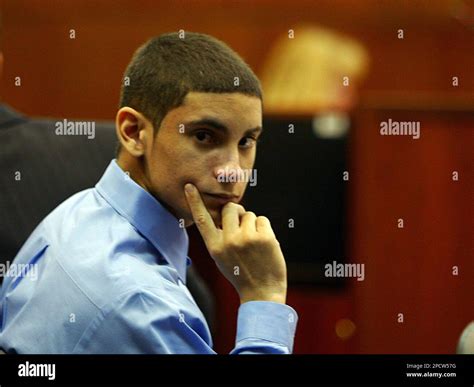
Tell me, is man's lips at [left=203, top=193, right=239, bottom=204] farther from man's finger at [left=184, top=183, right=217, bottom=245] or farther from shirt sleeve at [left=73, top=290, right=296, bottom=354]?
shirt sleeve at [left=73, top=290, right=296, bottom=354]

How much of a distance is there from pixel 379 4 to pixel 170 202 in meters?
1.69

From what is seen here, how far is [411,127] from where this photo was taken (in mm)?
2891

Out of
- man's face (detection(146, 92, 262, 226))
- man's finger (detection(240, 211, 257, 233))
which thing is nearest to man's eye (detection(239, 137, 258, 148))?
man's face (detection(146, 92, 262, 226))

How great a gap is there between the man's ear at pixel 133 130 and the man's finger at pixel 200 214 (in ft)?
0.29

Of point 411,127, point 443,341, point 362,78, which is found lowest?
point 443,341

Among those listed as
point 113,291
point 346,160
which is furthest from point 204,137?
point 346,160

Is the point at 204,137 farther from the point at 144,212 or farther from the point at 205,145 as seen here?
the point at 144,212

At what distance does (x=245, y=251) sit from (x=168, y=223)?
13cm

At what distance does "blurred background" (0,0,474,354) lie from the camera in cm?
242

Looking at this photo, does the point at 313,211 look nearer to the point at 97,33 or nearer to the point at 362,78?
the point at 362,78

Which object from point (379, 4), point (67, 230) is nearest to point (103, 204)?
point (67, 230)

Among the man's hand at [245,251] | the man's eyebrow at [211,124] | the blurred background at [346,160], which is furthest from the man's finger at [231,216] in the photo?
the blurred background at [346,160]
